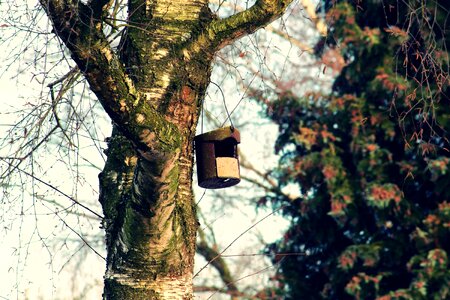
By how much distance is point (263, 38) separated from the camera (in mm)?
5223

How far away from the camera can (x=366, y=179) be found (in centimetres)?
990

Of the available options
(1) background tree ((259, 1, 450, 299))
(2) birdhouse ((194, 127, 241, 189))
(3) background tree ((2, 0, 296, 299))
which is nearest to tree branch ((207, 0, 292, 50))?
(3) background tree ((2, 0, 296, 299))

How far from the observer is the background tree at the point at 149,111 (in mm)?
3377

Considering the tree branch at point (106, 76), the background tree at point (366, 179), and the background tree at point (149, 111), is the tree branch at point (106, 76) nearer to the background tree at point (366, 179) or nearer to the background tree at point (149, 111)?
the background tree at point (149, 111)

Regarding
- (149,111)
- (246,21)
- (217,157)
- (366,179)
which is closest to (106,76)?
(149,111)

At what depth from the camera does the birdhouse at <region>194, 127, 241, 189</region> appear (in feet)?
14.3

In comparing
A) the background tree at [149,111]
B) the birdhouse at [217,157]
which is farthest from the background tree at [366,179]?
the background tree at [149,111]

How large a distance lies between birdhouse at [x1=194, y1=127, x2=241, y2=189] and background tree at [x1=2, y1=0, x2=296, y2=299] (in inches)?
13.2

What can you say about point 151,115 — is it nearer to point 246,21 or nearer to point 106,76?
point 106,76

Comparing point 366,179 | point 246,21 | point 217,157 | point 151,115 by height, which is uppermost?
point 366,179

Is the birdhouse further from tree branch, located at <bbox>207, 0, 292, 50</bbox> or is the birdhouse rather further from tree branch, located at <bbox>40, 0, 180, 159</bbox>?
tree branch, located at <bbox>40, 0, 180, 159</bbox>

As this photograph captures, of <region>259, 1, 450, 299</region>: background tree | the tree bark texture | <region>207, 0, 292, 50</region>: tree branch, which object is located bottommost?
the tree bark texture

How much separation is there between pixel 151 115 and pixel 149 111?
0.09 feet

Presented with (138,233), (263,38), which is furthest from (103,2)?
(263,38)
